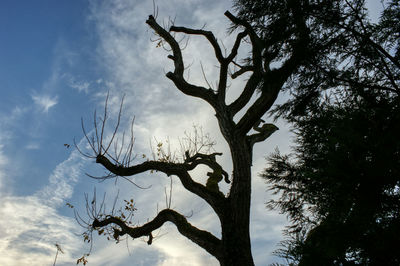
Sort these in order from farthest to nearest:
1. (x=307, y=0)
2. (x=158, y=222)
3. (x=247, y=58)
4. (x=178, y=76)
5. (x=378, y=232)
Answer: (x=247, y=58), (x=178, y=76), (x=158, y=222), (x=307, y=0), (x=378, y=232)

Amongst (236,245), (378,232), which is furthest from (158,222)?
(378,232)

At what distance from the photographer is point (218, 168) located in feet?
22.0

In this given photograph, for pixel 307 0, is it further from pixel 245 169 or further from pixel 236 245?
pixel 236 245

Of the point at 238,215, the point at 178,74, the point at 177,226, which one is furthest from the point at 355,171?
the point at 178,74

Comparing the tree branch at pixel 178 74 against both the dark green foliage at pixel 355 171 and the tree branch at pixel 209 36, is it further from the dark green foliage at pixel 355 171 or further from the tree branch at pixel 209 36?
the dark green foliage at pixel 355 171

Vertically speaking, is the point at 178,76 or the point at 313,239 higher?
the point at 178,76

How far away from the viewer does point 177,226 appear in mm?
4742

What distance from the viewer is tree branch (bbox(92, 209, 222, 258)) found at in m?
4.26

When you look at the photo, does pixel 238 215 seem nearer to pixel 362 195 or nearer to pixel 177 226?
pixel 177 226

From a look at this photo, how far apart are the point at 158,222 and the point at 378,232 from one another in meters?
4.61

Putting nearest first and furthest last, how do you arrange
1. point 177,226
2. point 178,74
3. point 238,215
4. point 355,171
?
point 355,171, point 238,215, point 177,226, point 178,74

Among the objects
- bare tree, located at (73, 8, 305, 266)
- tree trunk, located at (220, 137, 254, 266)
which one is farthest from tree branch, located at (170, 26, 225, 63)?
tree trunk, located at (220, 137, 254, 266)

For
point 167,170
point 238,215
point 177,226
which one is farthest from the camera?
point 167,170

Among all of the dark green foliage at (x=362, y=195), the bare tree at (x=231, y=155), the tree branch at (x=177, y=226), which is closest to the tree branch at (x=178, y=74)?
the bare tree at (x=231, y=155)
